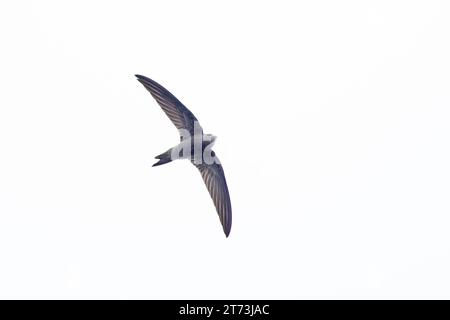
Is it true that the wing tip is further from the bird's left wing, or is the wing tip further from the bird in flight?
the bird's left wing

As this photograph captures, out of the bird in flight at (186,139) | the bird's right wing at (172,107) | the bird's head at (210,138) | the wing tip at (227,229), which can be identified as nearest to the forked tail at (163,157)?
the bird in flight at (186,139)

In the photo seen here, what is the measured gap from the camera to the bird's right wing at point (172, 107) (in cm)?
1455

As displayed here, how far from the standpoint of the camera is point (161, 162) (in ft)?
48.0

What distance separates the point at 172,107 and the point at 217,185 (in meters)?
1.45

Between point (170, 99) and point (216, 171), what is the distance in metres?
1.39

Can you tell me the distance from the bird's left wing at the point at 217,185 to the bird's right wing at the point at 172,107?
669 millimetres

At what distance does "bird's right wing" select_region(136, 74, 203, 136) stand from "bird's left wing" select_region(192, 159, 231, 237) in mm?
669

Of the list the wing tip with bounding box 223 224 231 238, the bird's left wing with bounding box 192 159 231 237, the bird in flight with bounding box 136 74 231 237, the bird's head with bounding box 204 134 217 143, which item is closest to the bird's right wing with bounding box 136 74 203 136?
the bird in flight with bounding box 136 74 231 237

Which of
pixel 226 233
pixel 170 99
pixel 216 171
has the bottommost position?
pixel 226 233

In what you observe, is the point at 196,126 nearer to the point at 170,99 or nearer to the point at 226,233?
the point at 170,99

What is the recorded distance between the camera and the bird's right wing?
1455 centimetres

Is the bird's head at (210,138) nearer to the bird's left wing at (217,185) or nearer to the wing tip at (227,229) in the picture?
the bird's left wing at (217,185)

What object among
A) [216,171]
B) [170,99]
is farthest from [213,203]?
[170,99]

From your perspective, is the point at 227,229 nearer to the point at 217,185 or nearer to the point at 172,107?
the point at 217,185
